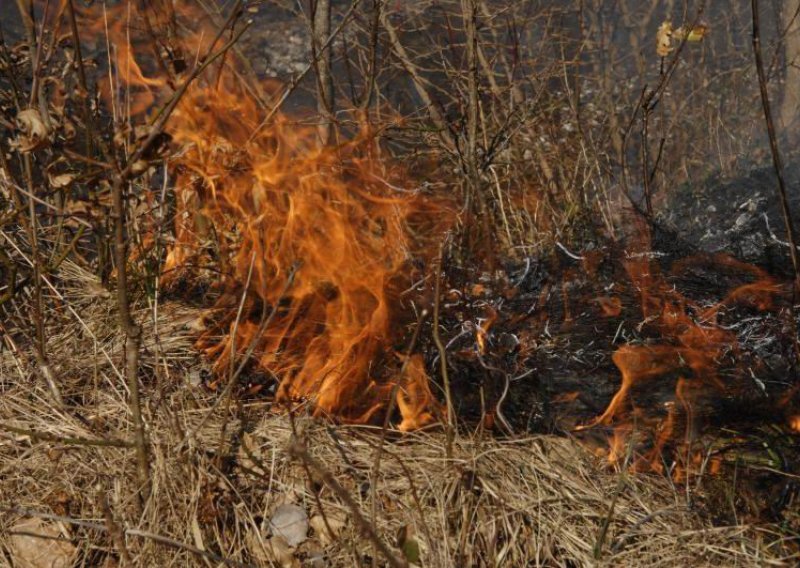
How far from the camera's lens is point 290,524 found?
2.36 meters

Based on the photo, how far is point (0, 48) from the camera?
2.98 m

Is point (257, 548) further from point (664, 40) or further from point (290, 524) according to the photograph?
point (664, 40)

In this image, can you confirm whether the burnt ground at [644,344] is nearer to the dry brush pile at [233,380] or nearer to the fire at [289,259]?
the dry brush pile at [233,380]

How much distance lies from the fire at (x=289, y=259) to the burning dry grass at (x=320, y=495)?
0.18 metres

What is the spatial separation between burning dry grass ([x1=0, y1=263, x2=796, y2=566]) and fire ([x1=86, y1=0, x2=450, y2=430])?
7.2 inches

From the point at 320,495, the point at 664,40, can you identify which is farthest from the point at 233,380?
the point at 664,40

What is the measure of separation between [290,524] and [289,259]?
1132 millimetres

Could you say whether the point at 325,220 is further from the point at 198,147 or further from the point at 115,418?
the point at 115,418

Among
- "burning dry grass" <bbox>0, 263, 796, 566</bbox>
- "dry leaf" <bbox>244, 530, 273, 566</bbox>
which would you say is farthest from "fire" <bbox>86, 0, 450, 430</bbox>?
"dry leaf" <bbox>244, 530, 273, 566</bbox>

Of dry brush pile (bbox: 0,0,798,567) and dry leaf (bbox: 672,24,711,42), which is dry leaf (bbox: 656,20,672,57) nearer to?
dry leaf (bbox: 672,24,711,42)

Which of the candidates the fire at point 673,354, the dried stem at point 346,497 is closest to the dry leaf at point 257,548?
the dried stem at point 346,497

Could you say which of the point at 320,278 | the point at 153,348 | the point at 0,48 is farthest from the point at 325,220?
the point at 0,48

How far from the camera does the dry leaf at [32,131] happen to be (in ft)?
7.13

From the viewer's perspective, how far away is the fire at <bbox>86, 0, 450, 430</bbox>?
2793 millimetres
